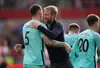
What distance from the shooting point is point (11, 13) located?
29.6 metres

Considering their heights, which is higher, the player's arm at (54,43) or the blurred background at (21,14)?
the blurred background at (21,14)

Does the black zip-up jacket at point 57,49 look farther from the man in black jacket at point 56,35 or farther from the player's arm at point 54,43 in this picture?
the player's arm at point 54,43

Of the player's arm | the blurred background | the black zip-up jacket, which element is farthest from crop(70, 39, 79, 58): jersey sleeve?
the blurred background

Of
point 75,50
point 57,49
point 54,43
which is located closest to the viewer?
point 54,43

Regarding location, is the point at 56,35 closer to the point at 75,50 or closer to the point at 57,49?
the point at 57,49

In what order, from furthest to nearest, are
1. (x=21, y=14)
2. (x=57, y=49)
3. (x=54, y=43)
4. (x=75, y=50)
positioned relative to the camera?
(x=21, y=14) → (x=75, y=50) → (x=57, y=49) → (x=54, y=43)

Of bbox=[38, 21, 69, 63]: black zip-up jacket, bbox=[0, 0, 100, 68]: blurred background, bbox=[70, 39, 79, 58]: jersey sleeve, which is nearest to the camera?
bbox=[38, 21, 69, 63]: black zip-up jacket

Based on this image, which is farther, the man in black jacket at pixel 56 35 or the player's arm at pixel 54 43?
the man in black jacket at pixel 56 35

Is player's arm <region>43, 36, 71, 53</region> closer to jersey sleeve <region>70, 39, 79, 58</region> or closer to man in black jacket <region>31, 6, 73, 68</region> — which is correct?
man in black jacket <region>31, 6, 73, 68</region>

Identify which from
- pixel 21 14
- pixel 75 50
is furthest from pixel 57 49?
pixel 21 14

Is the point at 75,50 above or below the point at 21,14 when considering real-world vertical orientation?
below

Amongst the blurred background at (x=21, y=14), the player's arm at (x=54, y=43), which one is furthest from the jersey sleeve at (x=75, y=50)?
the blurred background at (x=21, y=14)

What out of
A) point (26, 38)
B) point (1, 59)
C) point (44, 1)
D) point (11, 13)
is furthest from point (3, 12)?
point (26, 38)

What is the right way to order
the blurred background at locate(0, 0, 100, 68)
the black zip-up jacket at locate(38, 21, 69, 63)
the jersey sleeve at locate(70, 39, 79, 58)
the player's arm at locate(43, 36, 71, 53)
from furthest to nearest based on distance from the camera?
the blurred background at locate(0, 0, 100, 68), the jersey sleeve at locate(70, 39, 79, 58), the black zip-up jacket at locate(38, 21, 69, 63), the player's arm at locate(43, 36, 71, 53)
